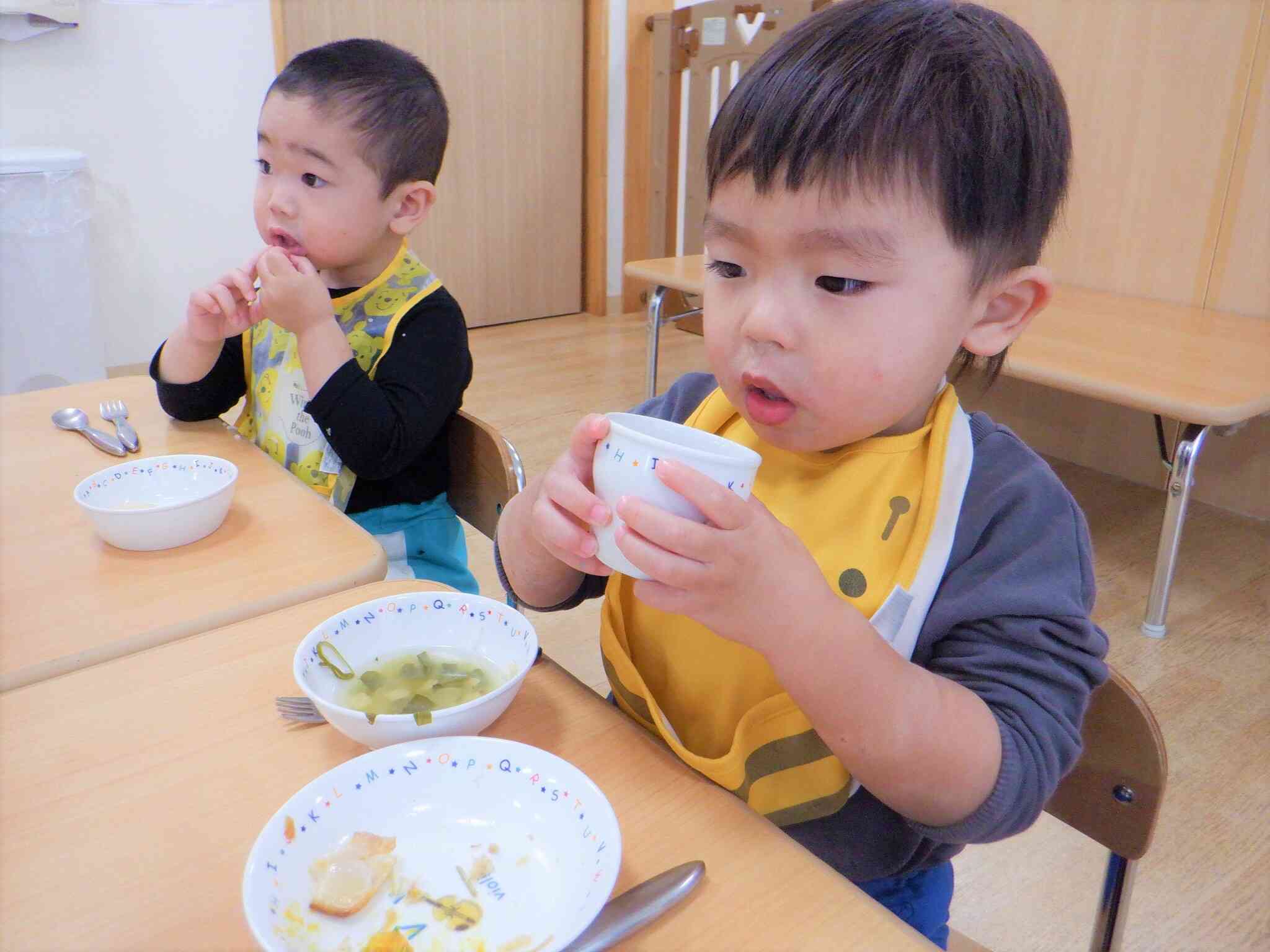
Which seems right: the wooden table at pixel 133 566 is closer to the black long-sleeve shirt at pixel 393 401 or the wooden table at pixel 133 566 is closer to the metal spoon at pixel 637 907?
the black long-sleeve shirt at pixel 393 401

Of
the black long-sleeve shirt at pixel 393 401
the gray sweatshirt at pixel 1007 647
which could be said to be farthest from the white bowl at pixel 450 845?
the black long-sleeve shirt at pixel 393 401

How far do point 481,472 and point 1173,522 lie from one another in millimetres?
1553

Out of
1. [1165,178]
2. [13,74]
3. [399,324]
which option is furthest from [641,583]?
[13,74]

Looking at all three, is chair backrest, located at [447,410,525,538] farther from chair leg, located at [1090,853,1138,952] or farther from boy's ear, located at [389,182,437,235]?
chair leg, located at [1090,853,1138,952]

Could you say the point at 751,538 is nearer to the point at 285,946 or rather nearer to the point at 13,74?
the point at 285,946

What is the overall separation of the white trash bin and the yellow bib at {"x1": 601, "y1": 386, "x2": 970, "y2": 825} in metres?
3.04

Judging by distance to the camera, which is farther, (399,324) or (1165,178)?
(1165,178)

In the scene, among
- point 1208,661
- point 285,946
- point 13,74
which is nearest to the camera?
point 285,946

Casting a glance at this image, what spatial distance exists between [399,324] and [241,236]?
276 cm

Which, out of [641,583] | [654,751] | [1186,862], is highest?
[641,583]

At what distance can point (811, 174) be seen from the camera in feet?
2.10

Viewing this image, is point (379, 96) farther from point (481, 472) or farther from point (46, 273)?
point (46, 273)

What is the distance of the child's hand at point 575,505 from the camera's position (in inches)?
21.5

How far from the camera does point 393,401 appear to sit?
1.27m
